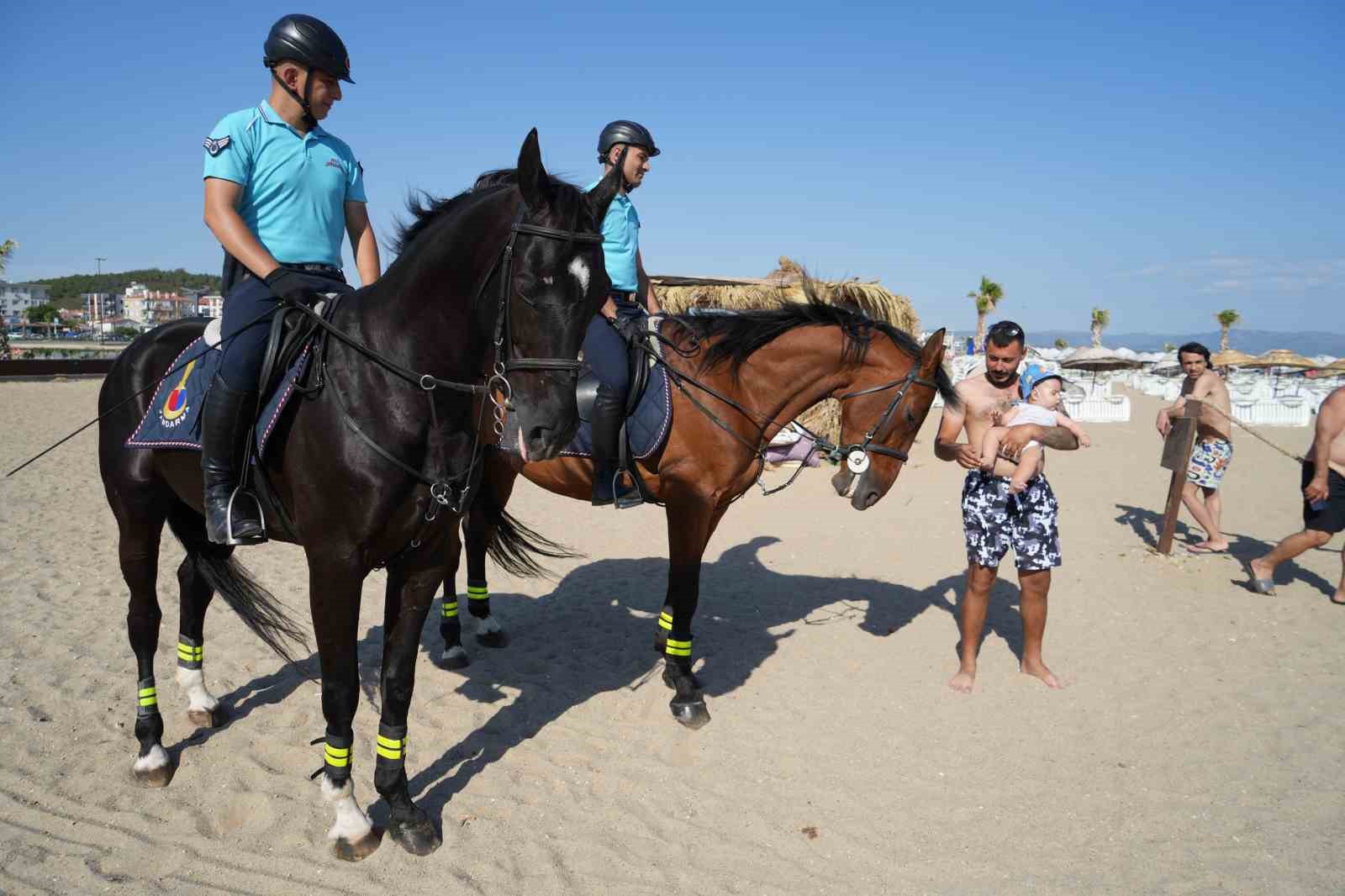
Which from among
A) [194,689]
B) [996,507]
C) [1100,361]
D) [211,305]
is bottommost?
[194,689]

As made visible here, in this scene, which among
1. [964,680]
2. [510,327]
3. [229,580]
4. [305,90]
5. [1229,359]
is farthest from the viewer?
[1229,359]

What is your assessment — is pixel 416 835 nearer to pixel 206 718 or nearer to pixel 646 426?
pixel 206 718

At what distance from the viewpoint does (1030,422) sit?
5.00 meters

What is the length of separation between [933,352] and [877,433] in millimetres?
601

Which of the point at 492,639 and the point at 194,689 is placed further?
the point at 492,639

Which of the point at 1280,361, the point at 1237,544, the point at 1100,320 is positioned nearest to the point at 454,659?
Answer: the point at 1237,544

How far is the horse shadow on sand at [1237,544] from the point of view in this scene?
26.4 ft

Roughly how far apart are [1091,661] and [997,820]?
256 cm

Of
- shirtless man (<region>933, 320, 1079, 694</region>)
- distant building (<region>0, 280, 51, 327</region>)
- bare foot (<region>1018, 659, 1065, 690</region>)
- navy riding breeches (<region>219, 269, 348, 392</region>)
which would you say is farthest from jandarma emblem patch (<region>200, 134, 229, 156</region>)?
distant building (<region>0, 280, 51, 327</region>)

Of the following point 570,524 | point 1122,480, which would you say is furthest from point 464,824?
point 1122,480

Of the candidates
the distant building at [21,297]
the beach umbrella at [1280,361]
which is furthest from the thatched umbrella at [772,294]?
the distant building at [21,297]

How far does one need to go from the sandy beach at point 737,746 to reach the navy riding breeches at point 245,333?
6.59 ft

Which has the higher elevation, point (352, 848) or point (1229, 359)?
point (1229, 359)

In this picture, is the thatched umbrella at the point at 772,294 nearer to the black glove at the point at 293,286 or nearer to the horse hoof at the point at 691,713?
the horse hoof at the point at 691,713
